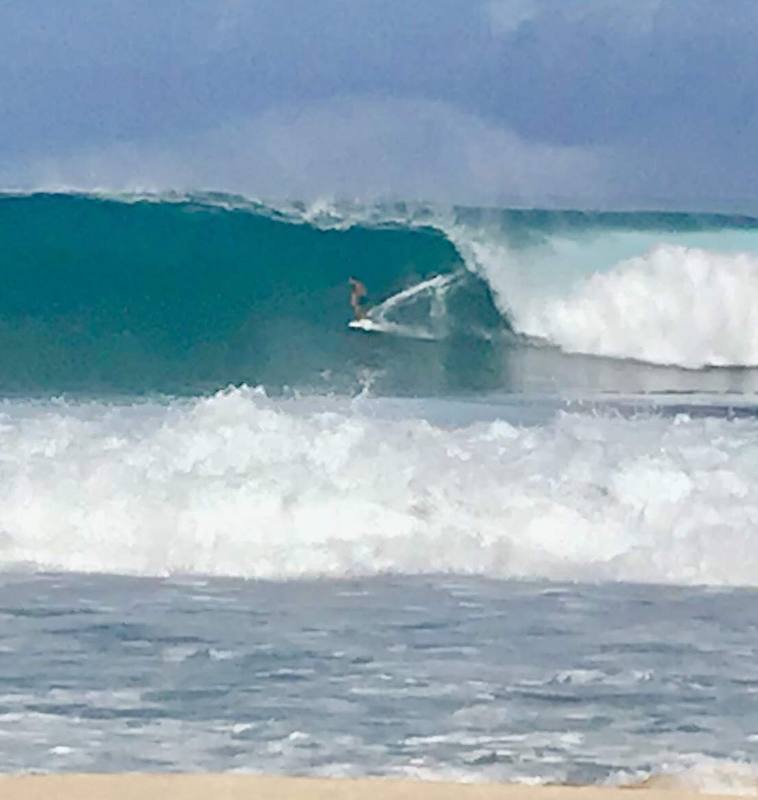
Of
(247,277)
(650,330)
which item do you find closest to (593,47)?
(650,330)

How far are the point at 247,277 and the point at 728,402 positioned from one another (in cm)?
97

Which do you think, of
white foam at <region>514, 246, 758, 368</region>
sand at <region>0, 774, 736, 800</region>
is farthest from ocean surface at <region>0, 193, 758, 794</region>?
sand at <region>0, 774, 736, 800</region>

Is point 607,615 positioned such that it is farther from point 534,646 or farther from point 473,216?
point 473,216

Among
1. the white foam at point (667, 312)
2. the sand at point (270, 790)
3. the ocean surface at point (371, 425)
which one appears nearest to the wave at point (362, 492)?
the ocean surface at point (371, 425)

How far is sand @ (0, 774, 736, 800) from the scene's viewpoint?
1.93 metres

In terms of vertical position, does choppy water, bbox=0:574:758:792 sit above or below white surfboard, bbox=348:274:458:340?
below

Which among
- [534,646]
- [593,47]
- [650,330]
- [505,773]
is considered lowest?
[505,773]

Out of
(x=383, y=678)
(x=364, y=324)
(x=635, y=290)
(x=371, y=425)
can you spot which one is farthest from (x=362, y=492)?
(x=635, y=290)

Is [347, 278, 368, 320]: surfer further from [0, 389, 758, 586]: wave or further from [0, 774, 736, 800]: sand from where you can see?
[0, 774, 736, 800]: sand

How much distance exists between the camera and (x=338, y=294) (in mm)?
2725

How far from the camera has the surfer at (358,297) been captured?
2721 millimetres

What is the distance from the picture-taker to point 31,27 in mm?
2557

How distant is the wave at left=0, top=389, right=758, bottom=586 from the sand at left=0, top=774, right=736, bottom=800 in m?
0.64

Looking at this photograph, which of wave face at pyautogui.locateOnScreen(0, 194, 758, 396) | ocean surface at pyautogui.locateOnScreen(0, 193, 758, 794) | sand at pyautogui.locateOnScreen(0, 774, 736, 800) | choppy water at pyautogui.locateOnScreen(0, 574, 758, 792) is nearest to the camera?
sand at pyautogui.locateOnScreen(0, 774, 736, 800)
